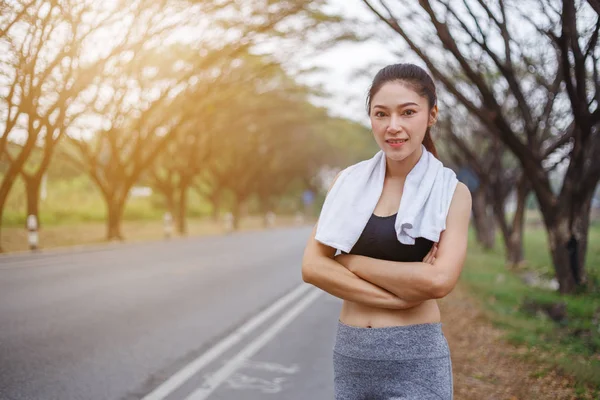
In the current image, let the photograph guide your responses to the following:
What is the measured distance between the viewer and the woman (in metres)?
2.18

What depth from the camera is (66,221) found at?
3136 centimetres

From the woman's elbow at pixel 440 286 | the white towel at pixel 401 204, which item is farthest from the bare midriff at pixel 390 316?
the white towel at pixel 401 204

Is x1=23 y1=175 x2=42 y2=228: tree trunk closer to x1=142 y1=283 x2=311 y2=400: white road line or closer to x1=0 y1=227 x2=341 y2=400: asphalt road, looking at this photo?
x1=0 y1=227 x2=341 y2=400: asphalt road

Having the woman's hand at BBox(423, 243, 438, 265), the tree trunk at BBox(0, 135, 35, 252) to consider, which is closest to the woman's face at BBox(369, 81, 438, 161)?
the woman's hand at BBox(423, 243, 438, 265)

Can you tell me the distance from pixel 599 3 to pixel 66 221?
29.2 meters

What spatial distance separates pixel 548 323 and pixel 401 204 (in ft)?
24.7

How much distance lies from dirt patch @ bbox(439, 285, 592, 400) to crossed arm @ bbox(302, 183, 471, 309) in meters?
3.28

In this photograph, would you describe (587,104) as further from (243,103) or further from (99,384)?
(243,103)

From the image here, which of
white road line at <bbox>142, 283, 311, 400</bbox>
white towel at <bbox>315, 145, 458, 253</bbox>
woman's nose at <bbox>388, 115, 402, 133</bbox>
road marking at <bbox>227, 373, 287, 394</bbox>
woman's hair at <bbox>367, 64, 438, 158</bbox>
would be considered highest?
woman's hair at <bbox>367, 64, 438, 158</bbox>

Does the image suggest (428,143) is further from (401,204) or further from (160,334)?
(160,334)

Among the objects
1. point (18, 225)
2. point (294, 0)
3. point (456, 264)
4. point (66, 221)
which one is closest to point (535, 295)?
point (456, 264)

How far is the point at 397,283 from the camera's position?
2.19 metres

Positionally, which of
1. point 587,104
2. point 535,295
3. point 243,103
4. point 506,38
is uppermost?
point 243,103

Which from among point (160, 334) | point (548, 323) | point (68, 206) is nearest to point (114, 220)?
point (68, 206)
